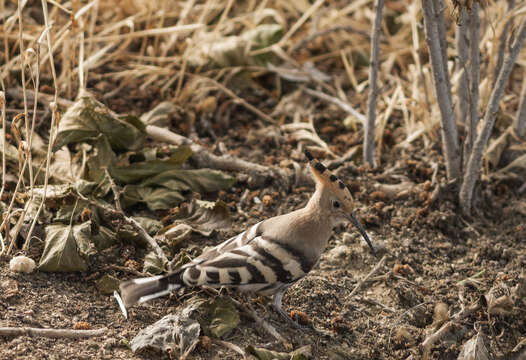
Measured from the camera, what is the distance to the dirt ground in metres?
2.83

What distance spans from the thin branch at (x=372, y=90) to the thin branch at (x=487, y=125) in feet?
2.03

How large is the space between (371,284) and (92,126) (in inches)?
69.0

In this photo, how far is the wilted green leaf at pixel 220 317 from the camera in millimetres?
2797

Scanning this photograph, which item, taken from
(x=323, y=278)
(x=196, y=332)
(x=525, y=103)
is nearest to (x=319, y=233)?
(x=323, y=278)

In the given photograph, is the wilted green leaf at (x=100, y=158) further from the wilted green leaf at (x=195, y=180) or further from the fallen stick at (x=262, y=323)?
the fallen stick at (x=262, y=323)

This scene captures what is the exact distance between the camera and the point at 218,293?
301 centimetres

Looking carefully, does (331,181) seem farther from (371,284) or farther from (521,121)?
(521,121)

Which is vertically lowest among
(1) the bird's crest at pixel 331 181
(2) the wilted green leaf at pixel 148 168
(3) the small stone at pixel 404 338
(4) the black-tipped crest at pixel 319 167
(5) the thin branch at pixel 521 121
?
(3) the small stone at pixel 404 338

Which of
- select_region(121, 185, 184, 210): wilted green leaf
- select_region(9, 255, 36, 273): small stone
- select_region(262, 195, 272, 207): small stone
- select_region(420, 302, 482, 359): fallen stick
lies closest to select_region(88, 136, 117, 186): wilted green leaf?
select_region(121, 185, 184, 210): wilted green leaf

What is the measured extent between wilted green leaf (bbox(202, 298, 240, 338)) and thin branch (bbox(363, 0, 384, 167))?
1592 mm

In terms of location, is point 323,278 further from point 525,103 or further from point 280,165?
point 525,103

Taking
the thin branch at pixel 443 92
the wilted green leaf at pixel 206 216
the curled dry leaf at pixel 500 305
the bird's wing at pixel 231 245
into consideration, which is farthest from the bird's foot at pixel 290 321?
the thin branch at pixel 443 92

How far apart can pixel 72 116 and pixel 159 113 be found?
71 cm

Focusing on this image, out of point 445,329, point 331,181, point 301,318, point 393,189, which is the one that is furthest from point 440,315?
point 393,189
